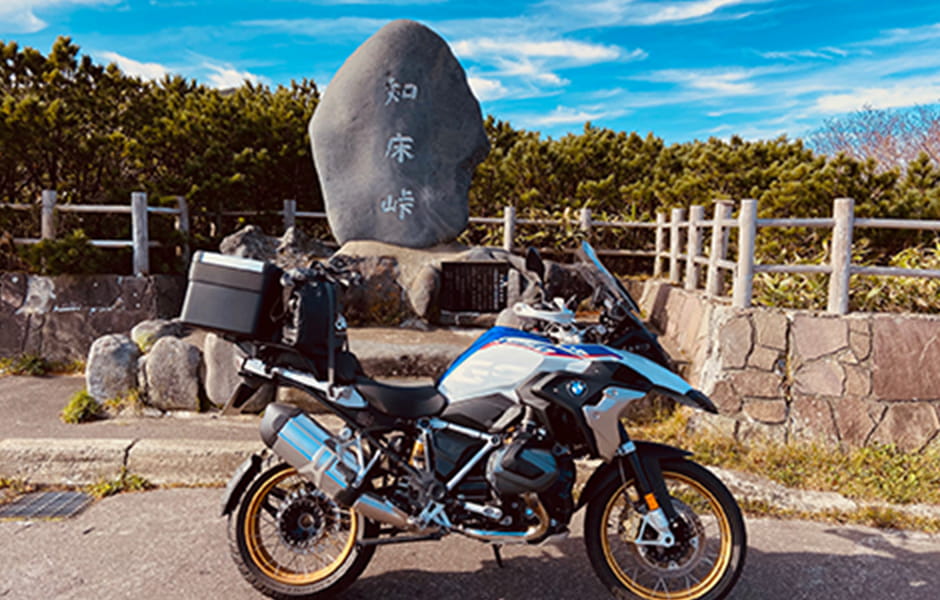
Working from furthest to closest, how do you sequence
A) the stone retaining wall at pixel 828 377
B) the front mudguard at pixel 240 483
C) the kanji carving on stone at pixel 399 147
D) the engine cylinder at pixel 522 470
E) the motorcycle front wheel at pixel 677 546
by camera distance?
the kanji carving on stone at pixel 399 147 → the stone retaining wall at pixel 828 377 → the front mudguard at pixel 240 483 → the motorcycle front wheel at pixel 677 546 → the engine cylinder at pixel 522 470

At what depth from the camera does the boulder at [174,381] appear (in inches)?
231

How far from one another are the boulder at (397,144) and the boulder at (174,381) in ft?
9.62

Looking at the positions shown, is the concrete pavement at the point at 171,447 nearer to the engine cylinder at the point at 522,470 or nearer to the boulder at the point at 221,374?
the boulder at the point at 221,374

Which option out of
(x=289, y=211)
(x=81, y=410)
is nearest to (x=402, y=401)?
(x=81, y=410)

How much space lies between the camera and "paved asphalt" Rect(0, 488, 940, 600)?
3141 mm

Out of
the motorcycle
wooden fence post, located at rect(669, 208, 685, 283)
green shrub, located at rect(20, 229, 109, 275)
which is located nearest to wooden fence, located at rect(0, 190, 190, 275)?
green shrub, located at rect(20, 229, 109, 275)

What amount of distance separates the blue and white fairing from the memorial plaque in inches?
176

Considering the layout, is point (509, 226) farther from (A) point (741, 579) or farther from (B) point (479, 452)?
(B) point (479, 452)

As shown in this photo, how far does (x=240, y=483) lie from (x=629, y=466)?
170cm

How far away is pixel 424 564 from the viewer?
339 cm

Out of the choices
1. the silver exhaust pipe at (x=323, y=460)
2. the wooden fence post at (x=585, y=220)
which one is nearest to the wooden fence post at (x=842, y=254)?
the silver exhaust pipe at (x=323, y=460)

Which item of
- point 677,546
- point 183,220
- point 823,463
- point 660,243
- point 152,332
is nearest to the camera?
point 677,546

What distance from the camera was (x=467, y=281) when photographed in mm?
7543

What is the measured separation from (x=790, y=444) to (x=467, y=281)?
354 centimetres
